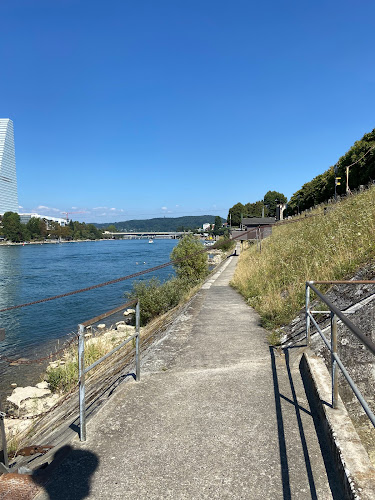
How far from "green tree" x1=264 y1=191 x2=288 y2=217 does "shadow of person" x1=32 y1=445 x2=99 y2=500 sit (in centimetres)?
10819

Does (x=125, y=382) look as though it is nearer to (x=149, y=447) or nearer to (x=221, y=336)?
(x=149, y=447)

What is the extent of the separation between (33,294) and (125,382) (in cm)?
2799

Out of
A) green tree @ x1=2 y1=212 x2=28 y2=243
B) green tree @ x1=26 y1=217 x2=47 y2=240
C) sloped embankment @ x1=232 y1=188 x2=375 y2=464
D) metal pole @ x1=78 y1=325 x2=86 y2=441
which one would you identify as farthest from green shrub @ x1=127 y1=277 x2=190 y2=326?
green tree @ x1=26 y1=217 x2=47 y2=240

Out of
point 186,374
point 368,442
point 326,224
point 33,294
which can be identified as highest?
point 326,224

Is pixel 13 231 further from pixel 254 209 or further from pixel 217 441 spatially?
pixel 217 441

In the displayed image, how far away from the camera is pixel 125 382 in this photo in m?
4.11

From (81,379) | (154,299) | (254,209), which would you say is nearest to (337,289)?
(81,379)

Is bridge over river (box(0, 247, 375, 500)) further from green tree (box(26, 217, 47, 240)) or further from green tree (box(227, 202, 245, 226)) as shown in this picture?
green tree (box(26, 217, 47, 240))

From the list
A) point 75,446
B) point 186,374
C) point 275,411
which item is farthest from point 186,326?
point 75,446

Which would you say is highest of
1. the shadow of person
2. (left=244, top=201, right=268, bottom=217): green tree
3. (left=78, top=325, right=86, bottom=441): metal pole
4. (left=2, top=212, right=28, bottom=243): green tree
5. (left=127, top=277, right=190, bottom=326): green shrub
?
(left=244, top=201, right=268, bottom=217): green tree

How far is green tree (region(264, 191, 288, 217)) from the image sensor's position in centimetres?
10719

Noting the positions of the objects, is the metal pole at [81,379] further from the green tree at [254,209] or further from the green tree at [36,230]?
the green tree at [36,230]

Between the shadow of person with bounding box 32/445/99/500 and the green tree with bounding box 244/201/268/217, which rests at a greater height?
the green tree with bounding box 244/201/268/217

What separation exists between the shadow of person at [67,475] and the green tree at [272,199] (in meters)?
108
